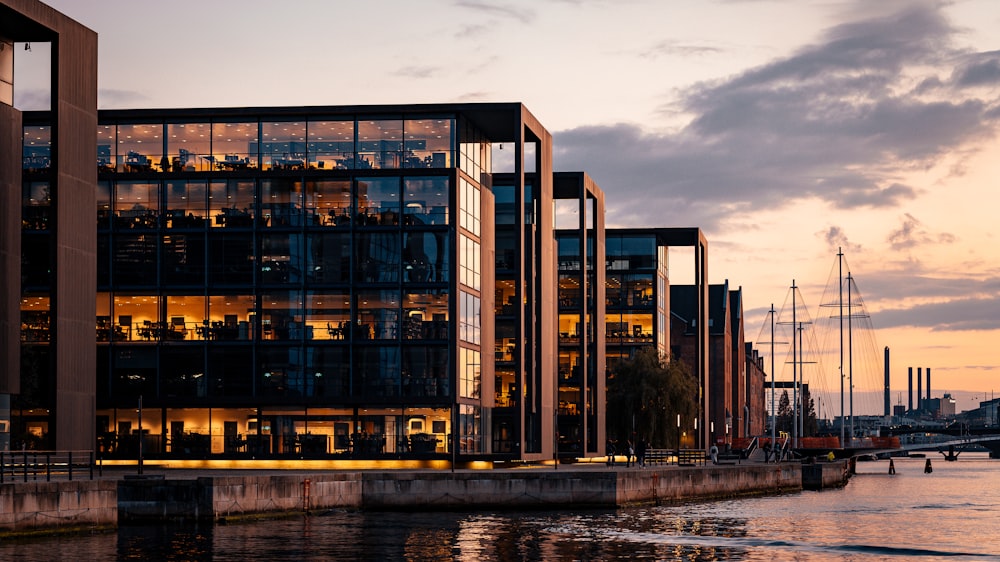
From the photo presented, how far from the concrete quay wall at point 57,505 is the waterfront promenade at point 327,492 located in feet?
0.10

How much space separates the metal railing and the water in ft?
10.2

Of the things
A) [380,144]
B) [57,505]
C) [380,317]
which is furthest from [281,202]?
[57,505]

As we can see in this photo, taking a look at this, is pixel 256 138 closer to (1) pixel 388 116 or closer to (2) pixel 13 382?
(1) pixel 388 116

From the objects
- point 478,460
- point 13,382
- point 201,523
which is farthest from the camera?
point 478,460

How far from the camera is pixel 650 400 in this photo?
118 meters

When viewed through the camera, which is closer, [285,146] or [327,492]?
[327,492]

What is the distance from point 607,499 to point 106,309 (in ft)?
118

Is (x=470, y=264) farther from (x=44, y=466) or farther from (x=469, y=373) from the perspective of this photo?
(x=44, y=466)

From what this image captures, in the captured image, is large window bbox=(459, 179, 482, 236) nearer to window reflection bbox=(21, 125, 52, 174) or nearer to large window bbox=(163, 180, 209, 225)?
large window bbox=(163, 180, 209, 225)

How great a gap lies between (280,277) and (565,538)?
129ft

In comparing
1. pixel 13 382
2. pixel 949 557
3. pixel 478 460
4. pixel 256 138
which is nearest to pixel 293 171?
pixel 256 138

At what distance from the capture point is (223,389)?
84312 mm

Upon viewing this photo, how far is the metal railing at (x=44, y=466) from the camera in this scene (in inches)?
1828

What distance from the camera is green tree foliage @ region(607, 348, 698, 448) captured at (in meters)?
118
